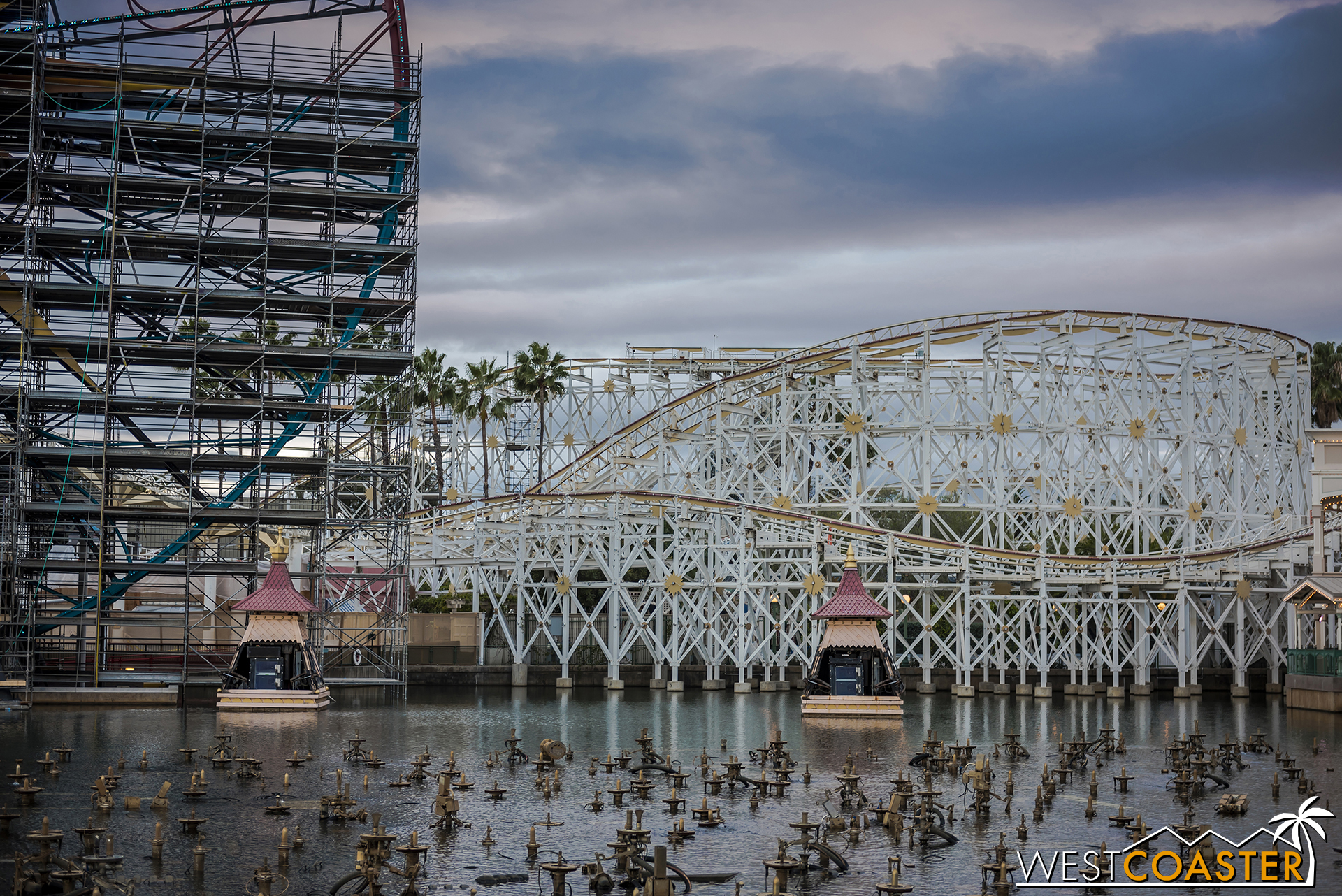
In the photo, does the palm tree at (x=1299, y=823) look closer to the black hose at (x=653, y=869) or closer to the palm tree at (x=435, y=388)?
the black hose at (x=653, y=869)

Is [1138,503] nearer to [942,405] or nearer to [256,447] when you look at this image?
[942,405]

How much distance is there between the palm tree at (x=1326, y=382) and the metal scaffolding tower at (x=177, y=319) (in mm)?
47316

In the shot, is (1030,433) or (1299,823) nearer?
(1299,823)

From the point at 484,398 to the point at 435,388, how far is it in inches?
122

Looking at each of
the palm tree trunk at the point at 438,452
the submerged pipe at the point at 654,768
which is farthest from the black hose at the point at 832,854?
the palm tree trunk at the point at 438,452

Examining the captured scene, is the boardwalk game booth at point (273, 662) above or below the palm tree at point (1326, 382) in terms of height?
below

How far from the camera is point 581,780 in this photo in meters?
27.4

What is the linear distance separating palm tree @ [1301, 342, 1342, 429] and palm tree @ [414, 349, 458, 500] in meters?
42.0

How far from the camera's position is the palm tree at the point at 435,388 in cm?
7300

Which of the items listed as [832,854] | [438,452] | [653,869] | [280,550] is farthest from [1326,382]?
[653,869]

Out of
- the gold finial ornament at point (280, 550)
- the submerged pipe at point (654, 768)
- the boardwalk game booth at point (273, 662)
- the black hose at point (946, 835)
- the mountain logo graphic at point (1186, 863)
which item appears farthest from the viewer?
the gold finial ornament at point (280, 550)

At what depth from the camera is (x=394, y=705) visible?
4306 centimetres

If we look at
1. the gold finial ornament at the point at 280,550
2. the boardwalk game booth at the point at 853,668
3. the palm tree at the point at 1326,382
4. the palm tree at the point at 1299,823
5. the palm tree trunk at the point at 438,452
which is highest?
the palm tree at the point at 1326,382

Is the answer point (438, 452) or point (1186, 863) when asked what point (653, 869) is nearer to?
point (1186, 863)
